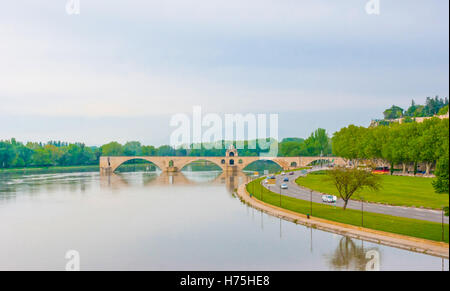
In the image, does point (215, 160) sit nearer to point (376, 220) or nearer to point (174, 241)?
point (174, 241)

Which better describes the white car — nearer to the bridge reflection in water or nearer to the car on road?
the bridge reflection in water

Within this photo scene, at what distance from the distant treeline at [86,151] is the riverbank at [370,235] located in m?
100

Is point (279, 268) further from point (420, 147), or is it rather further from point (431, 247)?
point (420, 147)

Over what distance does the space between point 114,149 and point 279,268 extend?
149 m

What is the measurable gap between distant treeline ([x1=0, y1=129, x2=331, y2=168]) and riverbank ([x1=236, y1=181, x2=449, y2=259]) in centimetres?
10031

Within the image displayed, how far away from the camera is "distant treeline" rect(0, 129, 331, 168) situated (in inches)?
5107

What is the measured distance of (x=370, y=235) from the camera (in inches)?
1200

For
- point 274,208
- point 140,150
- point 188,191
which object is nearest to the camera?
point 274,208

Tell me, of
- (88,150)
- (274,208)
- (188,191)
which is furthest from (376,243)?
(88,150)

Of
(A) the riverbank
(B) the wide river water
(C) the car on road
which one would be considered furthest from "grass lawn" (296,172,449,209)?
(C) the car on road

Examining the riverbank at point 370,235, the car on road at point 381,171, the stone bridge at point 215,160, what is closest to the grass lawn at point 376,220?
the riverbank at point 370,235

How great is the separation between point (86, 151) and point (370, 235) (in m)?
139

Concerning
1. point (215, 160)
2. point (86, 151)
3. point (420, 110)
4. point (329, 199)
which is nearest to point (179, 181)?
point (215, 160)
